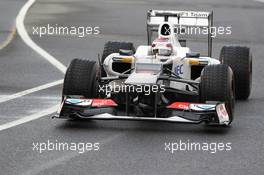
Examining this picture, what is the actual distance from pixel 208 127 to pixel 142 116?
92 cm

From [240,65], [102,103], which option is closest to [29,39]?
[240,65]

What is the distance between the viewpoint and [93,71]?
617 inches

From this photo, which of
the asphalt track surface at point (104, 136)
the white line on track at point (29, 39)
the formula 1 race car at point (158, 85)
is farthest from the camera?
the white line on track at point (29, 39)

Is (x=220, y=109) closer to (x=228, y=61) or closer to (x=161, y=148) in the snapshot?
(x=161, y=148)

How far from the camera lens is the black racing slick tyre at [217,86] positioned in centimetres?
1510
